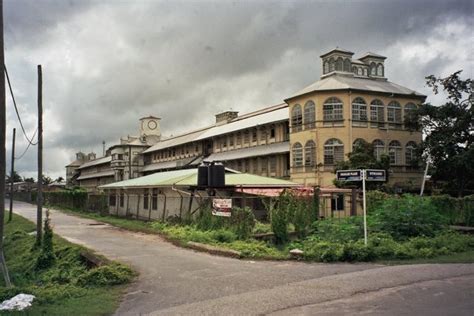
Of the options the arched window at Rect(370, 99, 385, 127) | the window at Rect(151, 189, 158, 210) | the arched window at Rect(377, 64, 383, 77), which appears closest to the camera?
the window at Rect(151, 189, 158, 210)

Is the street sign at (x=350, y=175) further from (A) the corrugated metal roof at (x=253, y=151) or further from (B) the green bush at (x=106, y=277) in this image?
(A) the corrugated metal roof at (x=253, y=151)

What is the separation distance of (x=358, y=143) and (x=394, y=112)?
7282mm

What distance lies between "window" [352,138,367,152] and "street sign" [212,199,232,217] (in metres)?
25.7

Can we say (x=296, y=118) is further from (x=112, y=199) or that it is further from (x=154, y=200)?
(x=154, y=200)

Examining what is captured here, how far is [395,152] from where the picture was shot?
49.1 m

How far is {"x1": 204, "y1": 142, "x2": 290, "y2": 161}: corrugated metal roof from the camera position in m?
52.4

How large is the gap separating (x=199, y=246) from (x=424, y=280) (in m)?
7.98

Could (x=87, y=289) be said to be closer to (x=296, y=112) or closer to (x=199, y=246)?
(x=199, y=246)

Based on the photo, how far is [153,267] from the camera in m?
13.2

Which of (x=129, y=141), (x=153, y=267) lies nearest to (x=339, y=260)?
(x=153, y=267)

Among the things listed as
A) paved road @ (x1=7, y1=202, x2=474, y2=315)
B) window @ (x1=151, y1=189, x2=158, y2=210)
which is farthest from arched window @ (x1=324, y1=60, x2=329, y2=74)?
paved road @ (x1=7, y1=202, x2=474, y2=315)

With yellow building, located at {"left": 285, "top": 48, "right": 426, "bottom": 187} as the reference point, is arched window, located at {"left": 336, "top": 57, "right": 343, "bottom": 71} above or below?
above

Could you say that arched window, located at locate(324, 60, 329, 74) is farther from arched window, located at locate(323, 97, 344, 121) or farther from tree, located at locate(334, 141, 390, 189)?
tree, located at locate(334, 141, 390, 189)

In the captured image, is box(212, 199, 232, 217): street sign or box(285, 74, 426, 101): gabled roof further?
box(285, 74, 426, 101): gabled roof
